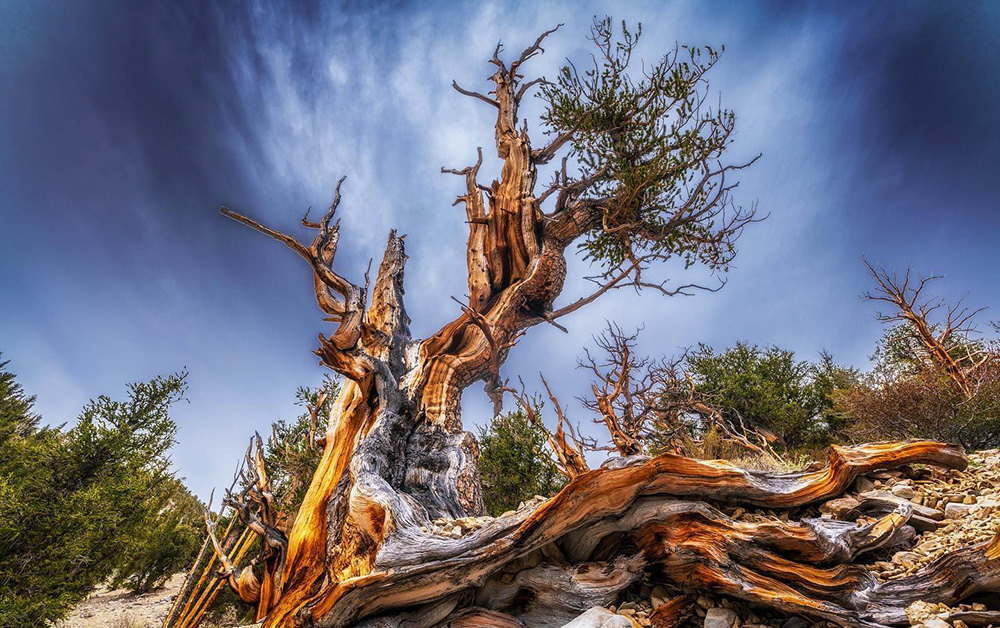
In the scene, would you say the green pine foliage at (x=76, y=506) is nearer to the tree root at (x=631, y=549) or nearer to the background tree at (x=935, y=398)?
the tree root at (x=631, y=549)

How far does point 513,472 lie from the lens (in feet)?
28.4

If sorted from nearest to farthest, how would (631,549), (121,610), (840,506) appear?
1. (840,506)
2. (631,549)
3. (121,610)

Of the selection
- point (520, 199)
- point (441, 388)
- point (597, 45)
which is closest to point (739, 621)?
point (441, 388)

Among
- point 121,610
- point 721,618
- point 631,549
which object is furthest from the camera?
point 121,610

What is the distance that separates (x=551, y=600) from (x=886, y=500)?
2027mm

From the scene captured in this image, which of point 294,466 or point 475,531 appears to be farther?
point 294,466

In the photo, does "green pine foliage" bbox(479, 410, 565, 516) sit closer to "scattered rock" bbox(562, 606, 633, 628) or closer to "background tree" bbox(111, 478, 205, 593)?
"scattered rock" bbox(562, 606, 633, 628)

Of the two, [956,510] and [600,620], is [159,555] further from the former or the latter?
[956,510]

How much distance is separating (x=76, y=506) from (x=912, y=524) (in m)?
11.2

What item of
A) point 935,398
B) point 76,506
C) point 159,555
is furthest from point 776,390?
point 159,555

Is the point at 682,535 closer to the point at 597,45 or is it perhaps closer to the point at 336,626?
the point at 336,626

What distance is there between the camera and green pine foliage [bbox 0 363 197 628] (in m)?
6.53

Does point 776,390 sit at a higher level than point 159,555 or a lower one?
higher

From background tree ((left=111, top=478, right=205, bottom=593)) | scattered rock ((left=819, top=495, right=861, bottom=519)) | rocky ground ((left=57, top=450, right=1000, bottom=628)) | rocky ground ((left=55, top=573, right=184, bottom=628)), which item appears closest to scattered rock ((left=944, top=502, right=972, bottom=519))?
rocky ground ((left=57, top=450, right=1000, bottom=628))
